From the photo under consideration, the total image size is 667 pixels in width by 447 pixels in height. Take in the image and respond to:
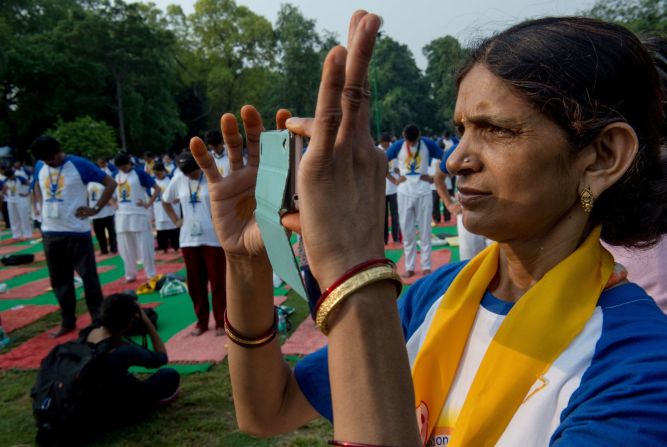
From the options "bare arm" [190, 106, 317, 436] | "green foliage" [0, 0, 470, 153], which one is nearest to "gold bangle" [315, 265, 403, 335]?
"bare arm" [190, 106, 317, 436]

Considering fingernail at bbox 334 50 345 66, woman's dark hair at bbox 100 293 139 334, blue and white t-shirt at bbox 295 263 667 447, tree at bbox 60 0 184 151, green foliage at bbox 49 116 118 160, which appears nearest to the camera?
fingernail at bbox 334 50 345 66

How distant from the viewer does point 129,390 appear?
402 centimetres

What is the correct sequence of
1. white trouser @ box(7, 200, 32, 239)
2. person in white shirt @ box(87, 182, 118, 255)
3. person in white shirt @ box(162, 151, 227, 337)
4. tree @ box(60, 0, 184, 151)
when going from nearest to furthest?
person in white shirt @ box(162, 151, 227, 337)
person in white shirt @ box(87, 182, 118, 255)
white trouser @ box(7, 200, 32, 239)
tree @ box(60, 0, 184, 151)

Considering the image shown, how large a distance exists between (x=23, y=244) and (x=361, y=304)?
15.5 m

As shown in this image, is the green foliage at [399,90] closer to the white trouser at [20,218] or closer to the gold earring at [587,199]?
the white trouser at [20,218]

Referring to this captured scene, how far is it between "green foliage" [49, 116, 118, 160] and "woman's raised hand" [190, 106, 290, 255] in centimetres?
2700

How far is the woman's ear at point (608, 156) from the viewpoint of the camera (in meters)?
1.24

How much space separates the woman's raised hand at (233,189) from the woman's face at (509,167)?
0.53 metres

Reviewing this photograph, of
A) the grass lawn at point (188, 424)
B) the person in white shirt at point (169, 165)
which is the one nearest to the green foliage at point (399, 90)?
the person in white shirt at point (169, 165)

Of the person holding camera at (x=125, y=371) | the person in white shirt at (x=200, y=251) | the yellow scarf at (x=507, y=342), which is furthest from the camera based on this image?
the person in white shirt at (x=200, y=251)

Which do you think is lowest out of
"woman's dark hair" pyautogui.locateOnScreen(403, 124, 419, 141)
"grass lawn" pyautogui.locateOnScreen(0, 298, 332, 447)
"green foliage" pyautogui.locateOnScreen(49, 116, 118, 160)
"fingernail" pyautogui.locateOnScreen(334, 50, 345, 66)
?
"grass lawn" pyautogui.locateOnScreen(0, 298, 332, 447)

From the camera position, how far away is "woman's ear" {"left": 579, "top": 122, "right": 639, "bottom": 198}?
1.24 meters

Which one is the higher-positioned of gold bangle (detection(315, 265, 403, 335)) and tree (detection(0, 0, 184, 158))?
tree (detection(0, 0, 184, 158))

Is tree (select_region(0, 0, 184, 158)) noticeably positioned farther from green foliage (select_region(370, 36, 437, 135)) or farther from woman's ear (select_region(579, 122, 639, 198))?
woman's ear (select_region(579, 122, 639, 198))
